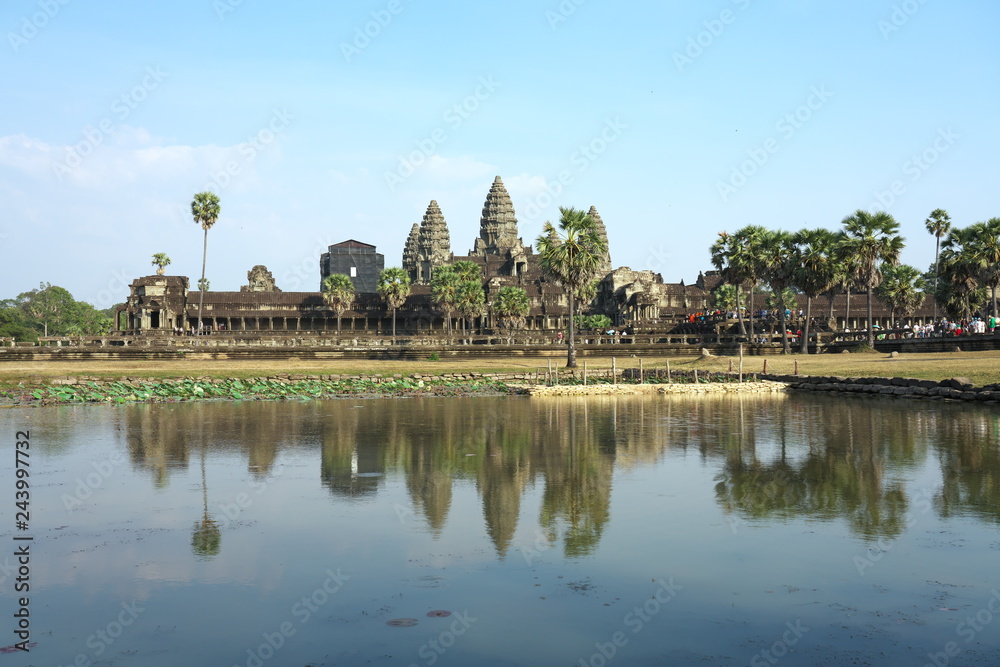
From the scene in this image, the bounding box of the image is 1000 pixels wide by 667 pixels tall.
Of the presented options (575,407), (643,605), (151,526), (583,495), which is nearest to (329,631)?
(643,605)

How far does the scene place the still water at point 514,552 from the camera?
8938 millimetres

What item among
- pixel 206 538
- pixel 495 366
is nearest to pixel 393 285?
pixel 495 366

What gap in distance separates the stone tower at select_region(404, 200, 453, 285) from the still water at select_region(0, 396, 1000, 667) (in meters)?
149

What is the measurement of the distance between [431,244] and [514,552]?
162509 mm

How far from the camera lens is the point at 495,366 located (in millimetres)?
59500

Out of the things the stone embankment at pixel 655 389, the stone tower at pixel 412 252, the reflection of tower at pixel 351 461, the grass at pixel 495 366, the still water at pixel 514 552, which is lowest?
the still water at pixel 514 552

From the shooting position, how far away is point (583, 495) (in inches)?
647

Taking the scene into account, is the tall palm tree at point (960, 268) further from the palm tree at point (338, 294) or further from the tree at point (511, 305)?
the palm tree at point (338, 294)

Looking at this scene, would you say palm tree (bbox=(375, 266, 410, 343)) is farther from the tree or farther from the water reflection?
the water reflection

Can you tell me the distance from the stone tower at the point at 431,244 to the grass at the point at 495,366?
106m

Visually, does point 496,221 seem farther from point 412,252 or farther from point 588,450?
point 588,450

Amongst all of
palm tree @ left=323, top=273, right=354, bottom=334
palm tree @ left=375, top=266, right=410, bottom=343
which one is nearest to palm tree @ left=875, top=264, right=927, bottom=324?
palm tree @ left=375, top=266, right=410, bottom=343

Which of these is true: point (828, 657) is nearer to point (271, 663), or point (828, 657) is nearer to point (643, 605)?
point (643, 605)

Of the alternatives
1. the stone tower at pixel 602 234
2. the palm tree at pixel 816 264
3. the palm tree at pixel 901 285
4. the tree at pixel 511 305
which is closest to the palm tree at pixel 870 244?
the palm tree at pixel 816 264
